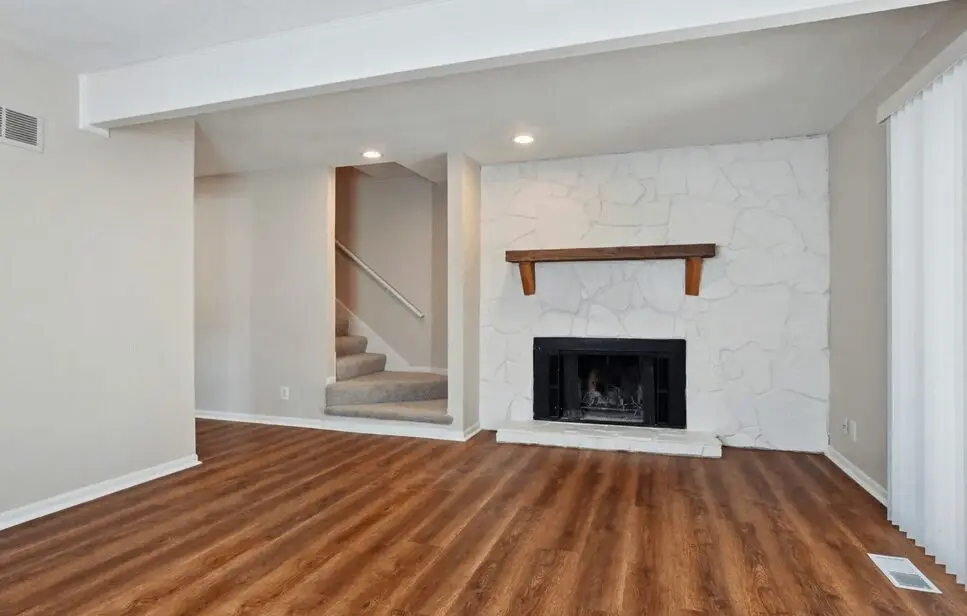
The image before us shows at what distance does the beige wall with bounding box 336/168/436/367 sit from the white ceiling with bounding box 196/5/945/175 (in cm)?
141

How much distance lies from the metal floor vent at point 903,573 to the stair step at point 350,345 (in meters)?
4.71

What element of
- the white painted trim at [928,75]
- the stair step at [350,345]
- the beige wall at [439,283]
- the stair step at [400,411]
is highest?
the white painted trim at [928,75]

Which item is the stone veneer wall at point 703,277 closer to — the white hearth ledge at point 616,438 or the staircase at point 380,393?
the white hearth ledge at point 616,438

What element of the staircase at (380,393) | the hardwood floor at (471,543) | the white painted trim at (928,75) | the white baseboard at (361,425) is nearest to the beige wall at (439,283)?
the staircase at (380,393)

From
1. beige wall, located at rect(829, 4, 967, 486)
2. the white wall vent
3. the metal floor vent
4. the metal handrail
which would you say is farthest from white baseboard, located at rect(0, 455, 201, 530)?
beige wall, located at rect(829, 4, 967, 486)

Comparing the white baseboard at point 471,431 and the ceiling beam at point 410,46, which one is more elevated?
the ceiling beam at point 410,46

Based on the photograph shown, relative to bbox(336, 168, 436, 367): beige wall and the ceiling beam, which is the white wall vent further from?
bbox(336, 168, 436, 367): beige wall

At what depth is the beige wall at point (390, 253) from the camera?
6.21 meters

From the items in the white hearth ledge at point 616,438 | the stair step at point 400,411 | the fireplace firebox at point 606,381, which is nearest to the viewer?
the white hearth ledge at point 616,438

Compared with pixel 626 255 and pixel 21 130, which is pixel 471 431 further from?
pixel 21 130

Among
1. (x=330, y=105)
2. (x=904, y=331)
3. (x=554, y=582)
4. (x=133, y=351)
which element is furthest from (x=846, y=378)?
(x=133, y=351)

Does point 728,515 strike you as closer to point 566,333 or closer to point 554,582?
point 554,582

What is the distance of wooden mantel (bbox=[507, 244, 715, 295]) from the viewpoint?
428cm

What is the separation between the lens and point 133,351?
11.4ft
